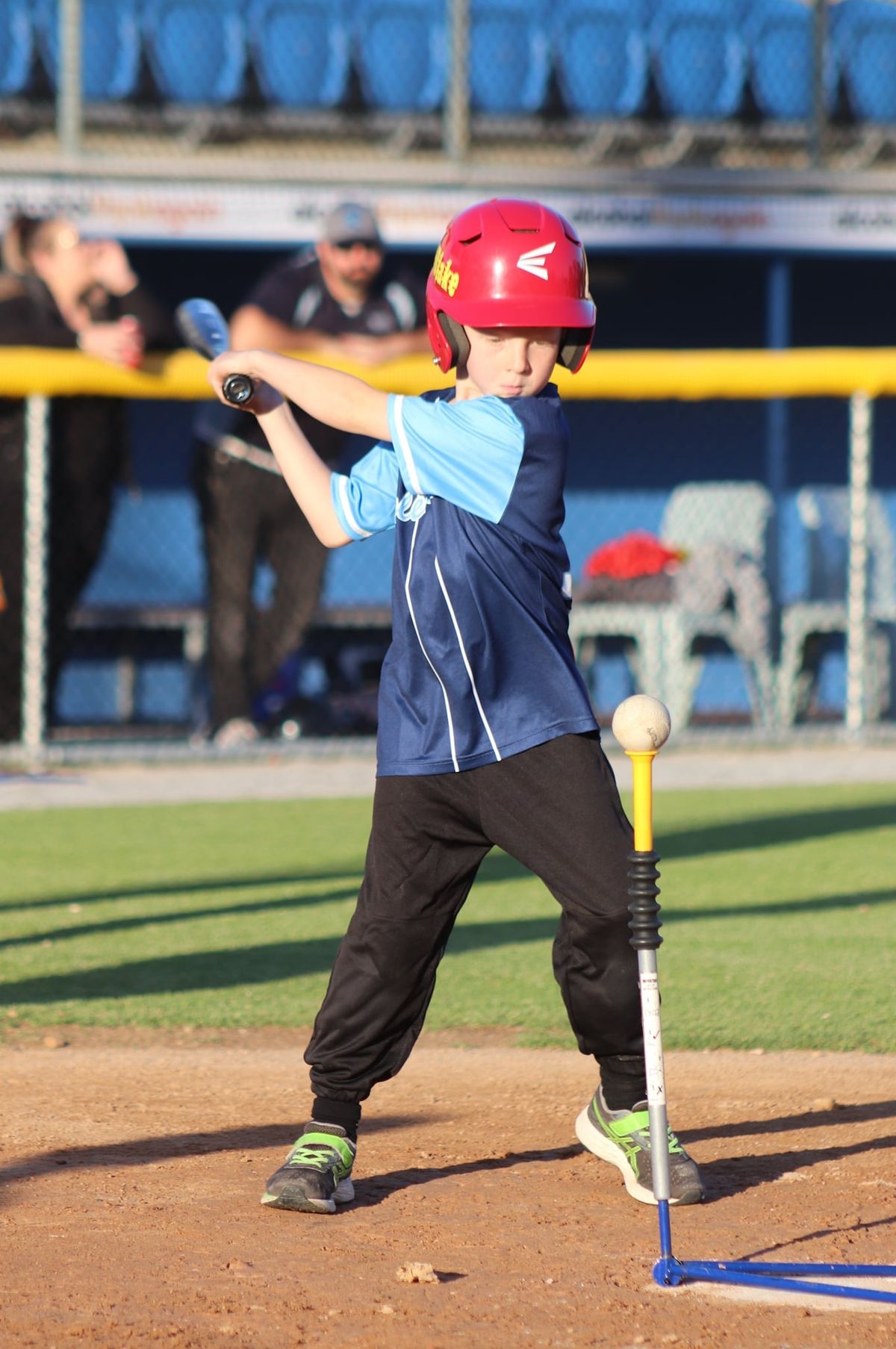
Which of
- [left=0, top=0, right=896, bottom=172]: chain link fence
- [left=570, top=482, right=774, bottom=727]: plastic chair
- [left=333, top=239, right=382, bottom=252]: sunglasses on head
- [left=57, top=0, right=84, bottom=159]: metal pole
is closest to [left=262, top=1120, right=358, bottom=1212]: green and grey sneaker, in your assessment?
[left=333, top=239, right=382, bottom=252]: sunglasses on head

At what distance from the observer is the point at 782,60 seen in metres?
13.7

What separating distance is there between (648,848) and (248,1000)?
2.22 m

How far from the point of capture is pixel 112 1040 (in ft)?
14.3

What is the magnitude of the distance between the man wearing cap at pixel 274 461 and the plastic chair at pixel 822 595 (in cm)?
309

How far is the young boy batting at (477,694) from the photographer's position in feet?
9.95

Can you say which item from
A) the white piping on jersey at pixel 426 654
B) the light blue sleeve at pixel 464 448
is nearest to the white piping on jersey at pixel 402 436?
the light blue sleeve at pixel 464 448

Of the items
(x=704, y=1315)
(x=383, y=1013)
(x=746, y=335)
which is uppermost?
(x=746, y=335)

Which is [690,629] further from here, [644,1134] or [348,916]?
[644,1134]

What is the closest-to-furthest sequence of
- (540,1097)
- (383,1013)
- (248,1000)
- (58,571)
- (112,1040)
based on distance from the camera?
(383,1013), (540,1097), (112,1040), (248,1000), (58,571)

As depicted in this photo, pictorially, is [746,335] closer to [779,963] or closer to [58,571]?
[58,571]

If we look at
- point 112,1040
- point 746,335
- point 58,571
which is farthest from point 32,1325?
point 746,335

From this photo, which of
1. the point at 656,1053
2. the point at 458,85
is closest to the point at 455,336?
the point at 656,1053

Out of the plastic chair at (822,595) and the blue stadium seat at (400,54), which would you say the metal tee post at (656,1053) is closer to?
the plastic chair at (822,595)

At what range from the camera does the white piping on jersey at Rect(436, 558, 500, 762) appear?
9.98 ft
